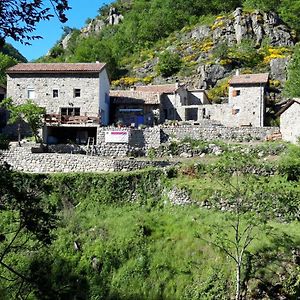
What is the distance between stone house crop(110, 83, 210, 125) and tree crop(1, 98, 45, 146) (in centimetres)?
871

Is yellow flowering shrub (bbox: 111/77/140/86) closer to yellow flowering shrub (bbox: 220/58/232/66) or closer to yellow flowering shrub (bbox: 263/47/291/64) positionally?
yellow flowering shrub (bbox: 220/58/232/66)

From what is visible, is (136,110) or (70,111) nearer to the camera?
(70,111)

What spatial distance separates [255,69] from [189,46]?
20.3 m

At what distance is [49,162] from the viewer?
117ft

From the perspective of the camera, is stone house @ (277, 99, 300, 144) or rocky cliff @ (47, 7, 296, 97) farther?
rocky cliff @ (47, 7, 296, 97)

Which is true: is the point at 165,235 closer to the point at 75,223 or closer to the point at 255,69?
the point at 75,223

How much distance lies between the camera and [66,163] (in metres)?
35.7

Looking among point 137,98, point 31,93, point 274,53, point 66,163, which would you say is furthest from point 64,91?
point 274,53

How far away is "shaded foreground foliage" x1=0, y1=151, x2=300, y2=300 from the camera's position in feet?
83.5

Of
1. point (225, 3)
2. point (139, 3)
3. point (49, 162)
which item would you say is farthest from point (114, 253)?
point (139, 3)

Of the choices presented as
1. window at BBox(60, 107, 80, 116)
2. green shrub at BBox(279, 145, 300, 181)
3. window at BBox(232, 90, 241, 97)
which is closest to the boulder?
window at BBox(232, 90, 241, 97)

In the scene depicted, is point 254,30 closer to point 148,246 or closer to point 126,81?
point 126,81

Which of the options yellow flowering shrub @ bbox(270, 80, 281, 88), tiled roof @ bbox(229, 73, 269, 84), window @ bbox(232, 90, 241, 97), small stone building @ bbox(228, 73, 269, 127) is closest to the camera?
small stone building @ bbox(228, 73, 269, 127)

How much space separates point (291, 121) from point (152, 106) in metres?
14.3
